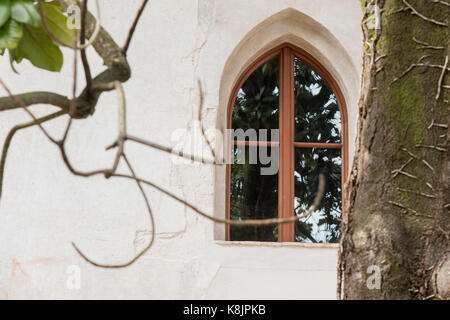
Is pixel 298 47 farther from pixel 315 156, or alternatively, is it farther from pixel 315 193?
pixel 315 193

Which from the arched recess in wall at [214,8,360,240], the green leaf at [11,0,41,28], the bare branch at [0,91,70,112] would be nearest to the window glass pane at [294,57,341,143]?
the arched recess in wall at [214,8,360,240]

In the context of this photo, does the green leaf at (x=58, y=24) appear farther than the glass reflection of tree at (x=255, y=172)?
No

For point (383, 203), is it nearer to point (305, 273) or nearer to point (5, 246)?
point (305, 273)

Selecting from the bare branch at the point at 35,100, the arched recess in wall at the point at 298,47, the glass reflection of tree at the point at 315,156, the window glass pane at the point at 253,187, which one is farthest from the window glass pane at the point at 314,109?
the bare branch at the point at 35,100

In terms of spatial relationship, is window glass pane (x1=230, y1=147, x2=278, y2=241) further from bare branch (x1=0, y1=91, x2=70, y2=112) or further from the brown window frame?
bare branch (x1=0, y1=91, x2=70, y2=112)

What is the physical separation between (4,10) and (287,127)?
3.97 meters

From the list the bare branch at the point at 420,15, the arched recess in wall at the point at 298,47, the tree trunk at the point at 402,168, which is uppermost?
the arched recess in wall at the point at 298,47

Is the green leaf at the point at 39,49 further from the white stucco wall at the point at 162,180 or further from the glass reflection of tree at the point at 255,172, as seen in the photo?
the glass reflection of tree at the point at 255,172

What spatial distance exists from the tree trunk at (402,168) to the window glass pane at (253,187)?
2694 millimetres

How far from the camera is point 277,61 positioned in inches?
216

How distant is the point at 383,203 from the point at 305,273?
259cm

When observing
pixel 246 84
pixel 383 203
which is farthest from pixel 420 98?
pixel 246 84

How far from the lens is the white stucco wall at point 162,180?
4871 mm

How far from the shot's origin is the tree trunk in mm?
2326
